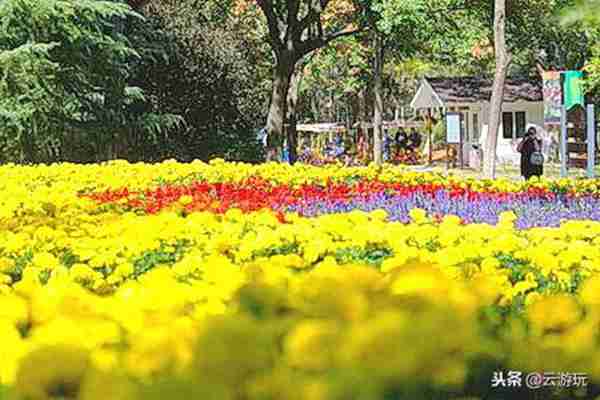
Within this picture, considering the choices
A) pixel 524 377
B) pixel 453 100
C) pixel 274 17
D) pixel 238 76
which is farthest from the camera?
pixel 453 100

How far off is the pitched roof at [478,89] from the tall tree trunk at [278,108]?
15.5 m

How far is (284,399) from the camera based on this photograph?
1.39m

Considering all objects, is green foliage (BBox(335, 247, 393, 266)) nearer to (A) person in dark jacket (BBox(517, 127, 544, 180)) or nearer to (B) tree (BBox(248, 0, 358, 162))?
(A) person in dark jacket (BBox(517, 127, 544, 180))

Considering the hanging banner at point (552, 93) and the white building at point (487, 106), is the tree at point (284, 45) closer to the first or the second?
the hanging banner at point (552, 93)

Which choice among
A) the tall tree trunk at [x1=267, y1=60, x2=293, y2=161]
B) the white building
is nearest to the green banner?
the tall tree trunk at [x1=267, y1=60, x2=293, y2=161]

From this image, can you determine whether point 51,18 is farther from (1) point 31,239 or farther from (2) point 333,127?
(2) point 333,127

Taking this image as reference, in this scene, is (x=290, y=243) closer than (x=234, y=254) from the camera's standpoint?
No

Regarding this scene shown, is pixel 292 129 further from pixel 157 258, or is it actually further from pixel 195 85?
pixel 157 258

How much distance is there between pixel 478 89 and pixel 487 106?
1113mm

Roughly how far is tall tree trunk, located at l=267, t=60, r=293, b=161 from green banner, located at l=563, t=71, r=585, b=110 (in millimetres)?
5919

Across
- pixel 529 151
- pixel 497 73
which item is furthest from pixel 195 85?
pixel 529 151

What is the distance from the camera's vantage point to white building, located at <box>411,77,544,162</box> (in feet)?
123

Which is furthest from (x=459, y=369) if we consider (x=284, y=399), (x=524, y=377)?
(x=284, y=399)

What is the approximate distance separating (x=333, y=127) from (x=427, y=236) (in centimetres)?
4136
